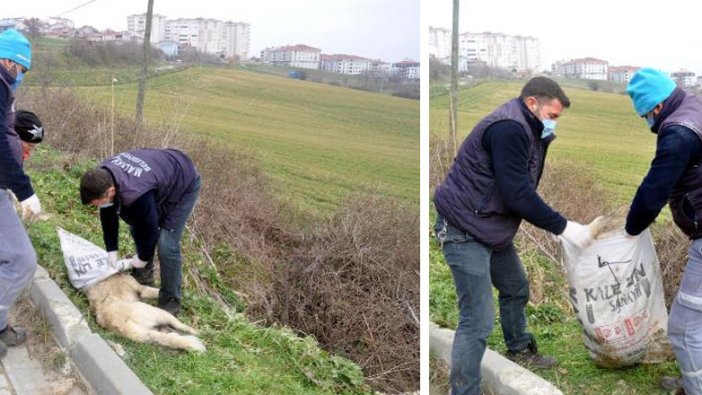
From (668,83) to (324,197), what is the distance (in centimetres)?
431

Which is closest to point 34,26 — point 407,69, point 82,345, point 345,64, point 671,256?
point 345,64

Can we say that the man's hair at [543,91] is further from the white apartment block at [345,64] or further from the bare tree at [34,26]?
the bare tree at [34,26]

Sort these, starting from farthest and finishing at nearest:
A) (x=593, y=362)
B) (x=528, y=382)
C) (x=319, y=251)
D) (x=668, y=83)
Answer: (x=319, y=251) → (x=593, y=362) → (x=528, y=382) → (x=668, y=83)

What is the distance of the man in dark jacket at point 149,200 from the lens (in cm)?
350

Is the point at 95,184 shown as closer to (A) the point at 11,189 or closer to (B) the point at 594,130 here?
(A) the point at 11,189

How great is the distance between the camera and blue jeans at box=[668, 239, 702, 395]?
2.67 m

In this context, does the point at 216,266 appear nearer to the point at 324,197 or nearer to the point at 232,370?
the point at 324,197

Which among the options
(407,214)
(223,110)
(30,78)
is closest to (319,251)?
(407,214)

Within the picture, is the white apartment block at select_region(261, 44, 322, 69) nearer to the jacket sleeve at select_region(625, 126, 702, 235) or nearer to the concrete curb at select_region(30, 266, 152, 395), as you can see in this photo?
the concrete curb at select_region(30, 266, 152, 395)

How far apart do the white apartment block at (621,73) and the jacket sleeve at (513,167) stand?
1221 millimetres

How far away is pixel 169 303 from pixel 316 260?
4.49ft

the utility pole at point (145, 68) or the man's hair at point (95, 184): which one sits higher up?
the utility pole at point (145, 68)

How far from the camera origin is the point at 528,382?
3.02 m

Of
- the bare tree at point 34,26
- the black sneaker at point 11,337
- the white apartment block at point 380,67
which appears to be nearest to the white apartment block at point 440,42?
the white apartment block at point 380,67
